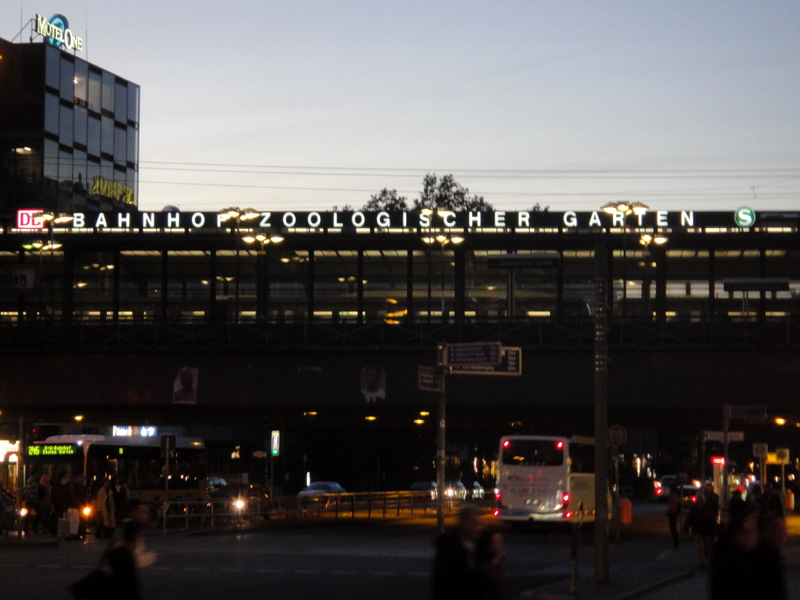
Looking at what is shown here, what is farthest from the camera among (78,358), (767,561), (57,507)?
(78,358)

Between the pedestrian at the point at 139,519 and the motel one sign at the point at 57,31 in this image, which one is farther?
the motel one sign at the point at 57,31

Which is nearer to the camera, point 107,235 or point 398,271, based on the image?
point 107,235

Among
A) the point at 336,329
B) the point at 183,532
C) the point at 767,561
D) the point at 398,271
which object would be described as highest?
the point at 398,271

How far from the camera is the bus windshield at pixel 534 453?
43.1 m

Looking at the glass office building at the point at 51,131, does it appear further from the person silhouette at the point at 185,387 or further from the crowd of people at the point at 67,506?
the crowd of people at the point at 67,506

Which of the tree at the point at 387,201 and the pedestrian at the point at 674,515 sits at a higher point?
the tree at the point at 387,201

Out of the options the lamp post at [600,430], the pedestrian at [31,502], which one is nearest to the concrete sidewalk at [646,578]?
the lamp post at [600,430]

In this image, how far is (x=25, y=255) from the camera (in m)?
75.4

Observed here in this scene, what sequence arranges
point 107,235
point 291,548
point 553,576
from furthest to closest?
point 107,235 < point 291,548 < point 553,576

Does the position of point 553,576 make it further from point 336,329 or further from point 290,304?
point 290,304

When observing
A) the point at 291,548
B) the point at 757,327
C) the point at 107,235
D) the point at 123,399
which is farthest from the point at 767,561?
the point at 107,235

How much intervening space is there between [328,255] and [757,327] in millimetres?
34029

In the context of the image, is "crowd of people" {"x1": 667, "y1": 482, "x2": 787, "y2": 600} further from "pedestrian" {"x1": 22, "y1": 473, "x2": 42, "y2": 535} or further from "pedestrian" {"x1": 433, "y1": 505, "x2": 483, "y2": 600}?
"pedestrian" {"x1": 22, "y1": 473, "x2": 42, "y2": 535}

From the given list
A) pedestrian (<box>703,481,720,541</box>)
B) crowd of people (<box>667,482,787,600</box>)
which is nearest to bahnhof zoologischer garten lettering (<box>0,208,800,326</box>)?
pedestrian (<box>703,481,720,541</box>)
